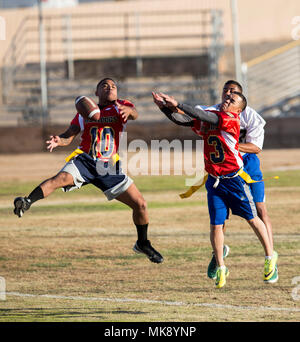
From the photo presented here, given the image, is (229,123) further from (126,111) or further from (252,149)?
(126,111)

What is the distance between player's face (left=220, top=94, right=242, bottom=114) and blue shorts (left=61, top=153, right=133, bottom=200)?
160cm

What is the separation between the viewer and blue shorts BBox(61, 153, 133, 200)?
8.52 meters

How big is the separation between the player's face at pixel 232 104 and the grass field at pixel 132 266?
1.93 m

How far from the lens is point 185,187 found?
17391 millimetres

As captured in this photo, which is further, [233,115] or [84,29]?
[84,29]

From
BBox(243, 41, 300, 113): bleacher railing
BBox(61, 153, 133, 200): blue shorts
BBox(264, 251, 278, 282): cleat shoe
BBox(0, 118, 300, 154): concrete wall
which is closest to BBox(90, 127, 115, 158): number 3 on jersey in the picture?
BBox(61, 153, 133, 200): blue shorts

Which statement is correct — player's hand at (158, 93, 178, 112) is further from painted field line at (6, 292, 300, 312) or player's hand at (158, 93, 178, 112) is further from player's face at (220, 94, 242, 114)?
painted field line at (6, 292, 300, 312)

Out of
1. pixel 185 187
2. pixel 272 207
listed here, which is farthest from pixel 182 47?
pixel 272 207

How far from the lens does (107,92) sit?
861cm

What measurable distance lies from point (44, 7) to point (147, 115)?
12345 millimetres

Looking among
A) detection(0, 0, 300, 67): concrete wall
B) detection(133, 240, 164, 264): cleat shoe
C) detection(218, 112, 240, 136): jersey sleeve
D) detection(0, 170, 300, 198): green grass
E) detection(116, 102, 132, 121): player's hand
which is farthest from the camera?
detection(0, 0, 300, 67): concrete wall

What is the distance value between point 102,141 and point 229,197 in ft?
5.73

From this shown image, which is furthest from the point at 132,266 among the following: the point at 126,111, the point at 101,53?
the point at 101,53
